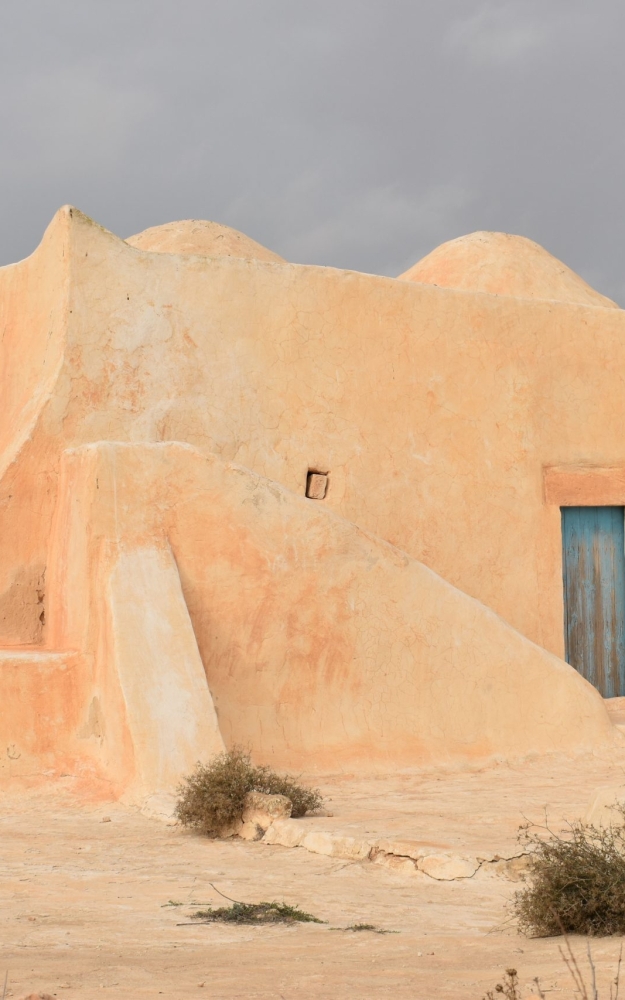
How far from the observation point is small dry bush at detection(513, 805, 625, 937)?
374cm

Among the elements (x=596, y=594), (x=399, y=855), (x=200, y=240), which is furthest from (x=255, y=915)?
(x=200, y=240)

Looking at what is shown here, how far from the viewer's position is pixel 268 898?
444 centimetres

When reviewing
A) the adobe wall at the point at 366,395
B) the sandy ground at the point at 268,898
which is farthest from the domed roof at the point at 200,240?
the sandy ground at the point at 268,898

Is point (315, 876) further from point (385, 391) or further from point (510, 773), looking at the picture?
point (385, 391)

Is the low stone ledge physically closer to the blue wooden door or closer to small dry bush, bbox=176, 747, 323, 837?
small dry bush, bbox=176, 747, 323, 837

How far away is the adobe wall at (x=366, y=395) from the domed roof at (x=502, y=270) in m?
2.41

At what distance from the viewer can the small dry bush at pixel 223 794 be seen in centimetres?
558

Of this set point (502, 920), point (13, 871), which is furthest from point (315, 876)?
point (13, 871)

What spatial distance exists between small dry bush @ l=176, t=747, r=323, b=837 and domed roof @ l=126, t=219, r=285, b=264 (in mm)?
7119

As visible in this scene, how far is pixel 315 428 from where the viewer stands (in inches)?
352

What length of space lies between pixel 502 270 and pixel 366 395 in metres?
4.53

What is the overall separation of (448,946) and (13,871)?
2.13 metres

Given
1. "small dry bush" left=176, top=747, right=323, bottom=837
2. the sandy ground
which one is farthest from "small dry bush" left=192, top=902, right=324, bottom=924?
"small dry bush" left=176, top=747, right=323, bottom=837

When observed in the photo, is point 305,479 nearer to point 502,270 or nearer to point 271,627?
point 271,627
